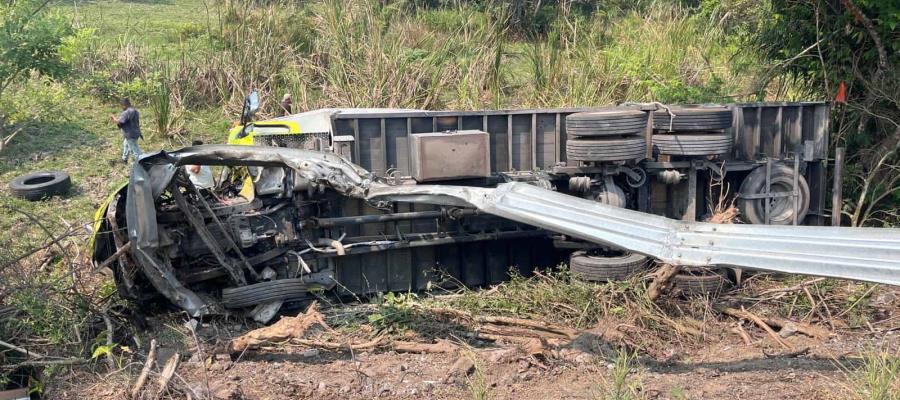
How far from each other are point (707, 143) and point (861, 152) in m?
3.21

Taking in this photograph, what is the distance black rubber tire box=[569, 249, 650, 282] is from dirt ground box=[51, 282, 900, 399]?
59 cm

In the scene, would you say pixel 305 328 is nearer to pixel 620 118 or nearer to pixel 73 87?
pixel 620 118

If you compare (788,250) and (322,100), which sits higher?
(322,100)

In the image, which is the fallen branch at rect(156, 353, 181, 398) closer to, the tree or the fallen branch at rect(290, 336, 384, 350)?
the fallen branch at rect(290, 336, 384, 350)

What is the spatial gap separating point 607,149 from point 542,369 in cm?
286

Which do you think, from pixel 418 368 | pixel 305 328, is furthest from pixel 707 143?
pixel 305 328

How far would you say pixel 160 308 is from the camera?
795 centimetres

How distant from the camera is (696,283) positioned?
302 inches

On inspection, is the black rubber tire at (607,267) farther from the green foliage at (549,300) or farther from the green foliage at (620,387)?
the green foliage at (620,387)

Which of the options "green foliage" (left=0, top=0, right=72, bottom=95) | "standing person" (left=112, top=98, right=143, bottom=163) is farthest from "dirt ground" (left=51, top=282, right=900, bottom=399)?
"standing person" (left=112, top=98, right=143, bottom=163)

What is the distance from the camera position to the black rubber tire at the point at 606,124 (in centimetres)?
818

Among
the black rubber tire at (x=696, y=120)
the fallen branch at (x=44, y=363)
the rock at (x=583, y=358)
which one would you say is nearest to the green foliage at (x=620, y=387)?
the rock at (x=583, y=358)

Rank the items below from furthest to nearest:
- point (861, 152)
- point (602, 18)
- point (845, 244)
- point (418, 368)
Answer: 1. point (602, 18)
2. point (861, 152)
3. point (418, 368)
4. point (845, 244)

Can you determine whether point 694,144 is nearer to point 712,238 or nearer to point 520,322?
point 520,322
